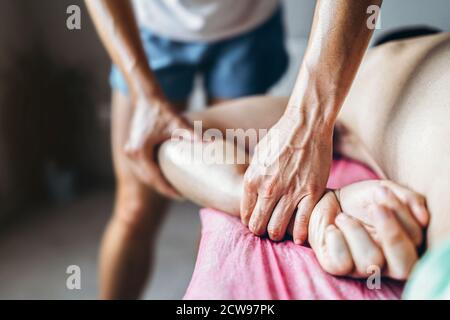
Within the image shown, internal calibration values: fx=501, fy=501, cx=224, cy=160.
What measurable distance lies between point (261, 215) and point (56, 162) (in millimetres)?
1722

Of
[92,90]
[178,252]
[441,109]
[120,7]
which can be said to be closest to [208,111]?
[120,7]

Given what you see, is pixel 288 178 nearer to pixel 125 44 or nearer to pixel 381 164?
pixel 381 164

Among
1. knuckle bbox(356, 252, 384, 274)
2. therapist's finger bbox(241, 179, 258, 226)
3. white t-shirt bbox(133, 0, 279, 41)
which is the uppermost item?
white t-shirt bbox(133, 0, 279, 41)

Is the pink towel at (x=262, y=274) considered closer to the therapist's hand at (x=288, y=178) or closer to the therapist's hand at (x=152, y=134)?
the therapist's hand at (x=288, y=178)

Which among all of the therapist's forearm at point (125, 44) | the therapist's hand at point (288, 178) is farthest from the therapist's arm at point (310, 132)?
the therapist's forearm at point (125, 44)

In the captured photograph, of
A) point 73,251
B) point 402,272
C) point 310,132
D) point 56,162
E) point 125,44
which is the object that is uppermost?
point 125,44

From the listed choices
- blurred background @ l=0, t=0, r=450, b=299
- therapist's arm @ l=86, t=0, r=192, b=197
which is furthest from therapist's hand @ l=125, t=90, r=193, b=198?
blurred background @ l=0, t=0, r=450, b=299

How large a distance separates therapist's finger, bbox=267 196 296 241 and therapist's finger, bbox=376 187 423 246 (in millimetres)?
114

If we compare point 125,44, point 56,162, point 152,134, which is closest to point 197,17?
point 125,44

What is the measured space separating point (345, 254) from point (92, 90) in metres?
1.80

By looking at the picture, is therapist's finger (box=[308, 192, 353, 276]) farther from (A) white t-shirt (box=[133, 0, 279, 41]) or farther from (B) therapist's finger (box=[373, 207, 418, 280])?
(A) white t-shirt (box=[133, 0, 279, 41])

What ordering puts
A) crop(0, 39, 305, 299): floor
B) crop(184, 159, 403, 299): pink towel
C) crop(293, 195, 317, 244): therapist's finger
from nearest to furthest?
crop(184, 159, 403, 299): pink towel, crop(293, 195, 317, 244): therapist's finger, crop(0, 39, 305, 299): floor

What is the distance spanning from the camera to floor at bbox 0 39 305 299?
1647 millimetres

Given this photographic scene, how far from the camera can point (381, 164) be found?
0.73m
